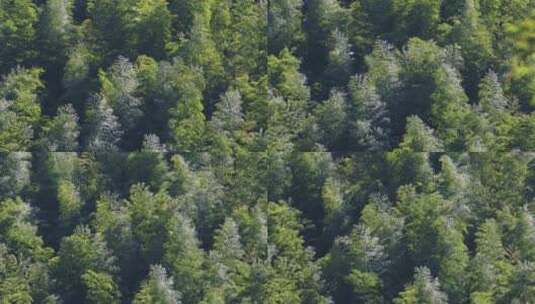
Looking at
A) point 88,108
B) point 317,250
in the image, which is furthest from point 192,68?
point 317,250

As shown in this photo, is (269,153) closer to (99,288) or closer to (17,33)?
(99,288)

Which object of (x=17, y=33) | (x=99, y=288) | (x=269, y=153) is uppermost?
(x=17, y=33)

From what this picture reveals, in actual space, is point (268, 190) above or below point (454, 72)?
below

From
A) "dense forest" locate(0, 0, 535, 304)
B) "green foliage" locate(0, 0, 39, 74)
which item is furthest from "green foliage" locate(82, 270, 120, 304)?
"green foliage" locate(0, 0, 39, 74)

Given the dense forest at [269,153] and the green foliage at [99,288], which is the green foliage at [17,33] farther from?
the green foliage at [99,288]

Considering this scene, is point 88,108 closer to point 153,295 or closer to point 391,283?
point 153,295

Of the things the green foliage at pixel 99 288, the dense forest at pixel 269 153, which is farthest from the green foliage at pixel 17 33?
the green foliage at pixel 99 288

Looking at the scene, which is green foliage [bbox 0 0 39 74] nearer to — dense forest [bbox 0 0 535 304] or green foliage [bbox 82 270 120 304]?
dense forest [bbox 0 0 535 304]

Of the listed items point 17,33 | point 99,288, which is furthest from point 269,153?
point 17,33
